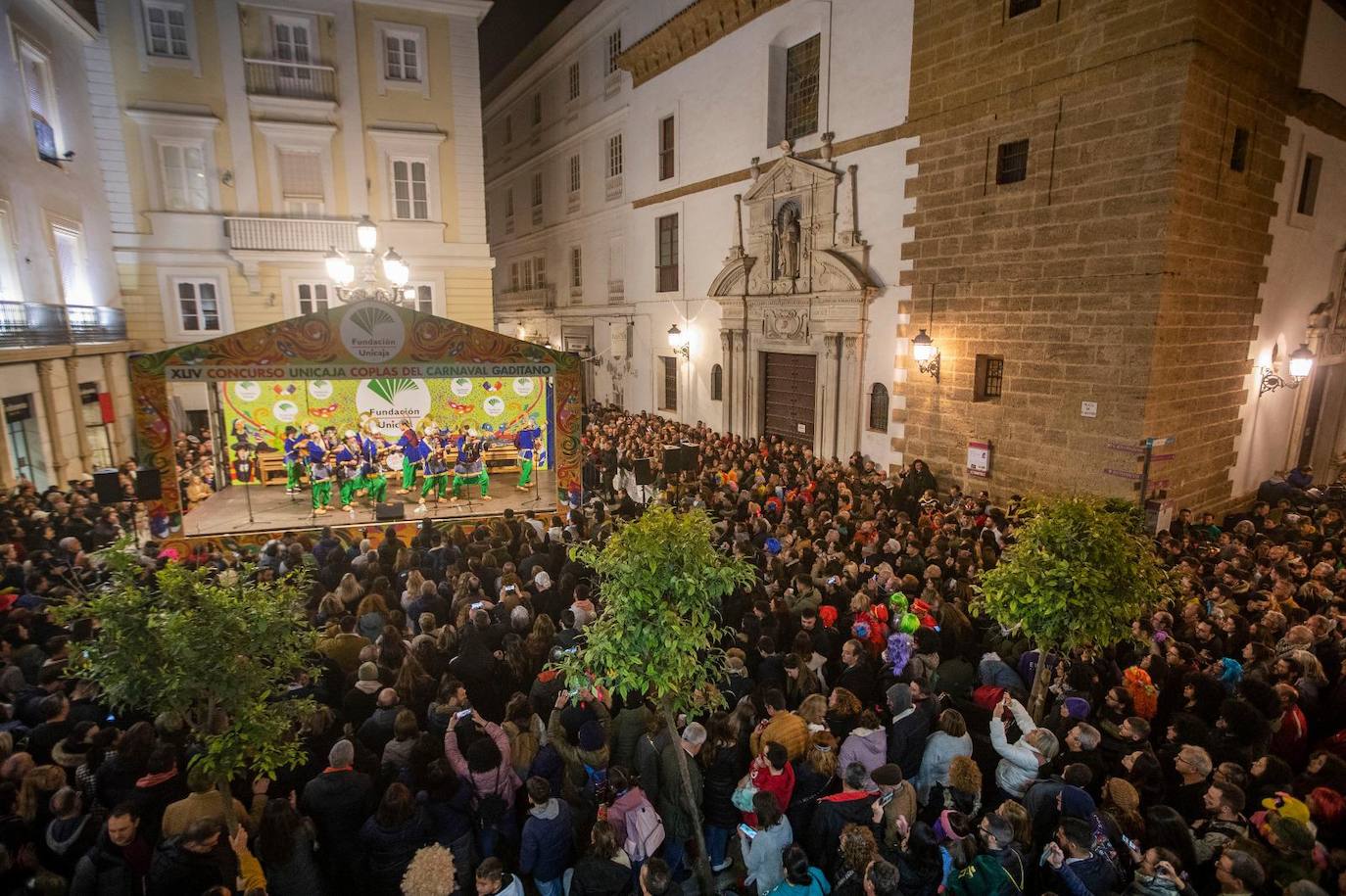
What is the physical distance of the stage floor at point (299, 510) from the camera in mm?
12922

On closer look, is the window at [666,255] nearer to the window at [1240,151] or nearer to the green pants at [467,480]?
the green pants at [467,480]

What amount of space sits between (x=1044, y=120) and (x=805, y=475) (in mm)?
7064

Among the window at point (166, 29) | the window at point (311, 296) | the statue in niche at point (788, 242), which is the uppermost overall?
the window at point (166, 29)

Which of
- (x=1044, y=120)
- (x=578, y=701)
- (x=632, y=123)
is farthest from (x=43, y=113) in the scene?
(x=1044, y=120)

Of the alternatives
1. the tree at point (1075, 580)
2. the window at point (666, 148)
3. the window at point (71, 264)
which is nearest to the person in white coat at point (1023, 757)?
the tree at point (1075, 580)

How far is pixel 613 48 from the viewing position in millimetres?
23344

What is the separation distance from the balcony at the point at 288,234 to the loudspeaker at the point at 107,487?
10040 mm

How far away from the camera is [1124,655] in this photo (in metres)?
6.54

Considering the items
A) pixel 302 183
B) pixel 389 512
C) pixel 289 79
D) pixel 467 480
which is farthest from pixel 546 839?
pixel 289 79

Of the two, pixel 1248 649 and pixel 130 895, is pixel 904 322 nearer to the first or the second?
pixel 1248 649

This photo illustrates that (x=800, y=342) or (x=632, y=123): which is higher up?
(x=632, y=123)

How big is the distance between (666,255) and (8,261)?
1520 centimetres

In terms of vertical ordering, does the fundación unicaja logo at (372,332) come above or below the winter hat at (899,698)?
above

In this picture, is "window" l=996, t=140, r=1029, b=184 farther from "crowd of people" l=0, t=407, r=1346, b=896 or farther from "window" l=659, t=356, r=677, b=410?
"window" l=659, t=356, r=677, b=410
